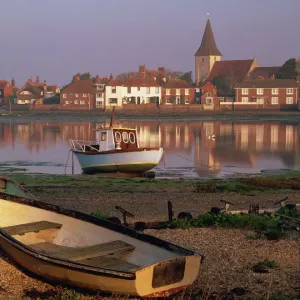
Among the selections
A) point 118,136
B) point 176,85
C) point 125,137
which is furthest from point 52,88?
point 118,136

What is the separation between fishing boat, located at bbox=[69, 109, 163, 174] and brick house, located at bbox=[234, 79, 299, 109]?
8129cm

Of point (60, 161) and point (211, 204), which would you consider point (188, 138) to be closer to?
point (60, 161)

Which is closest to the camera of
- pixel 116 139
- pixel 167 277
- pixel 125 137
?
pixel 167 277

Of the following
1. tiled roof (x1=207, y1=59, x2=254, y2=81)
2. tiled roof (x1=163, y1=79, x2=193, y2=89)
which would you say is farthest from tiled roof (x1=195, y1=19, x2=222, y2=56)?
tiled roof (x1=163, y1=79, x2=193, y2=89)

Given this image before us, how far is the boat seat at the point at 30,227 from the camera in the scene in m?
9.74

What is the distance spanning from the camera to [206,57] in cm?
14812

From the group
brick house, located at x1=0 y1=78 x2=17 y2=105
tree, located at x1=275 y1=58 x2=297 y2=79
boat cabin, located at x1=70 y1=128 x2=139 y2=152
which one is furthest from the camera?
brick house, located at x1=0 y1=78 x2=17 y2=105

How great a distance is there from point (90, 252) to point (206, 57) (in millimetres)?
141439

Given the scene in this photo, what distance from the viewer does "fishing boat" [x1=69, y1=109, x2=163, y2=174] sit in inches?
1233

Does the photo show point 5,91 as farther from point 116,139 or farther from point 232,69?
point 116,139

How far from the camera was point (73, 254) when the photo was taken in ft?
29.6

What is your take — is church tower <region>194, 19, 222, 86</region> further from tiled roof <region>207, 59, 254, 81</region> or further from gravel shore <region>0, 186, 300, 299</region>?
gravel shore <region>0, 186, 300, 299</region>

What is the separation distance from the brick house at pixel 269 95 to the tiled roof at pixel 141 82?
14713 millimetres

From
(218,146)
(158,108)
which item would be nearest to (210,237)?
(218,146)
